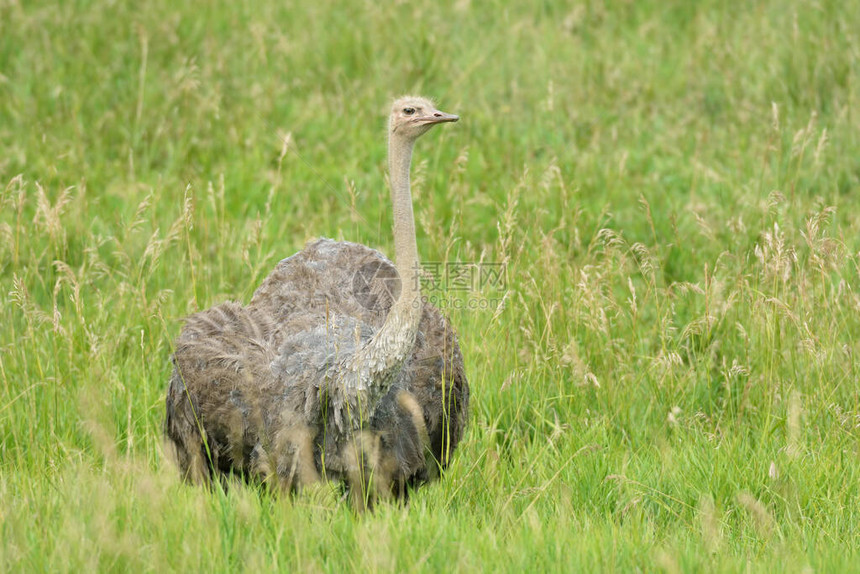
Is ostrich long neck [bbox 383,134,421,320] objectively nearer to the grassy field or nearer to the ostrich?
the ostrich

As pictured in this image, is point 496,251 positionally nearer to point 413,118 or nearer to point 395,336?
point 413,118

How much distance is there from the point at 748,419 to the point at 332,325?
1.87 metres

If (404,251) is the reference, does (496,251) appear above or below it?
below

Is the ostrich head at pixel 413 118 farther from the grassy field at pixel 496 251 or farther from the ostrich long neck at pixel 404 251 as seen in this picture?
the grassy field at pixel 496 251

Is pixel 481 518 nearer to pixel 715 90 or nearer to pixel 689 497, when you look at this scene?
pixel 689 497

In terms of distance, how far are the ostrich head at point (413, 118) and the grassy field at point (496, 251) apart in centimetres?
96

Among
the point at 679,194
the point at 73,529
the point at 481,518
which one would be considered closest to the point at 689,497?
the point at 481,518

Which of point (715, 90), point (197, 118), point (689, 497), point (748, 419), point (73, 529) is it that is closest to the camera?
point (73, 529)

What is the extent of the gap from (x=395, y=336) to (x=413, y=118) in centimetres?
84

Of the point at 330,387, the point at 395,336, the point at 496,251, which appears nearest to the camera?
the point at 395,336

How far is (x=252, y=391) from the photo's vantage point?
14.0 feet

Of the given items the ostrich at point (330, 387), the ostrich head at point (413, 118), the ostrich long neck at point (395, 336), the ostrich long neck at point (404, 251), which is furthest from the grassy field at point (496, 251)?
the ostrich head at point (413, 118)

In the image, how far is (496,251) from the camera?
5.80 m

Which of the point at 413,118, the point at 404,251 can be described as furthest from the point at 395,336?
the point at 413,118
